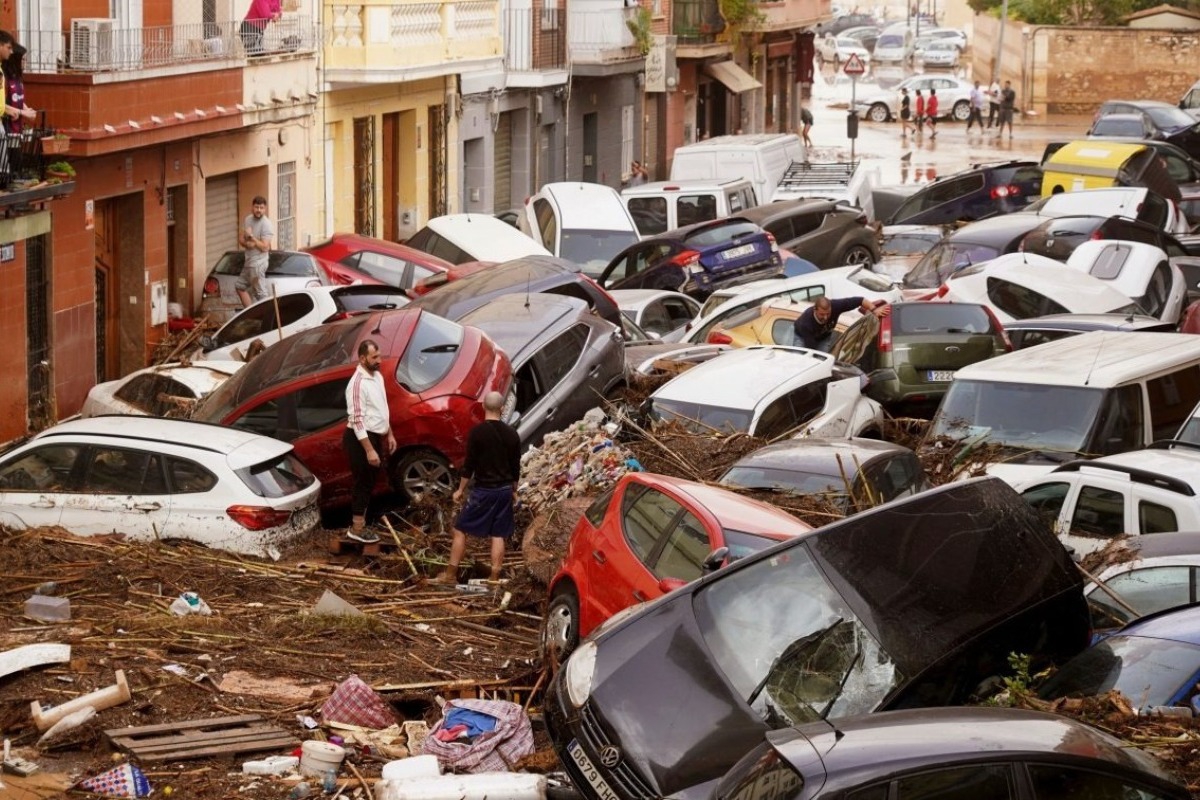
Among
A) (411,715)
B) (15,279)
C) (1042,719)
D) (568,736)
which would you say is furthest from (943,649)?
(15,279)

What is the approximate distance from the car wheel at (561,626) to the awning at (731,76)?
45224 mm

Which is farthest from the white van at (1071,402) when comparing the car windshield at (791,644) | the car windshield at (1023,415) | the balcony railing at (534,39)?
the balcony railing at (534,39)

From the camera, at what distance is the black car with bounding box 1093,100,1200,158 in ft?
149

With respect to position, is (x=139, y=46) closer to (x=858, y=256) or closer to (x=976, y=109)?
(x=858, y=256)

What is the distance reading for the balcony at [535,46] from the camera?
39.8 metres

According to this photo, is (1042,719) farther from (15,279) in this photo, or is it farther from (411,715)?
(15,279)

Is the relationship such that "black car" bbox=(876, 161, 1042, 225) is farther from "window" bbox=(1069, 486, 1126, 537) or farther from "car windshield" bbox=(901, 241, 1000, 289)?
"window" bbox=(1069, 486, 1126, 537)

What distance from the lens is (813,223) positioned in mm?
31375

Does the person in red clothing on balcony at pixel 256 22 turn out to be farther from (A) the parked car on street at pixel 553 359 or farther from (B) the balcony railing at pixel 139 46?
(A) the parked car on street at pixel 553 359

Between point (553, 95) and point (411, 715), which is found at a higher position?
point (553, 95)

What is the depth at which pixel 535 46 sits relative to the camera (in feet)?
134

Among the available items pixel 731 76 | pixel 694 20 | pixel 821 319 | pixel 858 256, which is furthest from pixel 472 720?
pixel 731 76

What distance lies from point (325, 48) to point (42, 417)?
36.3 feet

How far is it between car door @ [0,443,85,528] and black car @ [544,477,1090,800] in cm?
617
